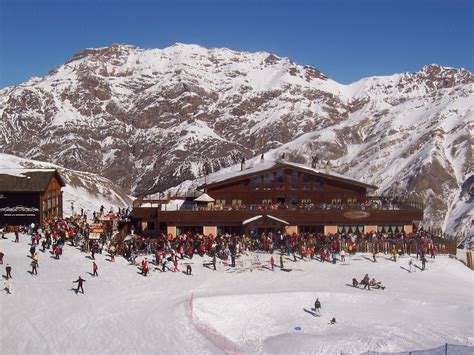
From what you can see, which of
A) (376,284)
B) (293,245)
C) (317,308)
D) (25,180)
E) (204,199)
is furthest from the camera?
(204,199)

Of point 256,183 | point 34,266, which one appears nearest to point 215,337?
point 34,266

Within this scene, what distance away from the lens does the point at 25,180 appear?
48062 millimetres

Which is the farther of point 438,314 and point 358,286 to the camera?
point 358,286

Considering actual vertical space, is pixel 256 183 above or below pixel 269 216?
above

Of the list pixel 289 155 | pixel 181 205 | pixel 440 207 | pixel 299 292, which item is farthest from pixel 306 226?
A: pixel 289 155

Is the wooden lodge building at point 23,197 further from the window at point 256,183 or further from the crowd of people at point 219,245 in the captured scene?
the window at point 256,183

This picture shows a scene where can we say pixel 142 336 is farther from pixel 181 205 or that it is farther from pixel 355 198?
pixel 355 198

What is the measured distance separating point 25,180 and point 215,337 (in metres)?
27.6

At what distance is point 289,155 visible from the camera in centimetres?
14562

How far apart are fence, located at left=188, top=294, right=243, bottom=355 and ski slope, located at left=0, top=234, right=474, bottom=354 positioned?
1.04 feet

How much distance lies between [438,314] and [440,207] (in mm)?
66700

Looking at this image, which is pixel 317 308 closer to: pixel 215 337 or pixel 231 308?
pixel 231 308

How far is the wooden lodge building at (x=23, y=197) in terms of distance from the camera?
153 ft

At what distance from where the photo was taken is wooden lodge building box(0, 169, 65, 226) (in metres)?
46.6
